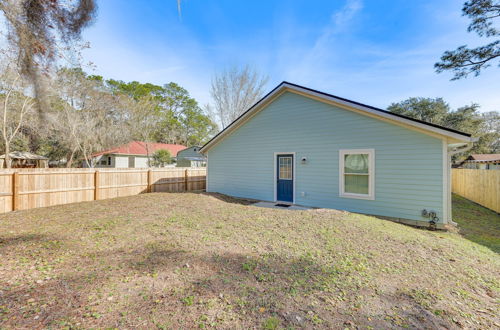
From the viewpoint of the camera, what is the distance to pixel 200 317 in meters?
2.26

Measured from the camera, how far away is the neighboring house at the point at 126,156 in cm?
2397

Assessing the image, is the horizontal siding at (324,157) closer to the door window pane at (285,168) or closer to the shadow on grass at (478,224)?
the door window pane at (285,168)

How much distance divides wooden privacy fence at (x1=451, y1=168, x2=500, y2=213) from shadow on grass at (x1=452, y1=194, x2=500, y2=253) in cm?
38

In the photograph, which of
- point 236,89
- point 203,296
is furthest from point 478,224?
point 236,89

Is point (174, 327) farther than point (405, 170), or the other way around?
point (405, 170)

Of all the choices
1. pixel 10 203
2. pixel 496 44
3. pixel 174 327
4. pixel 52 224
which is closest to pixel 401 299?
pixel 174 327

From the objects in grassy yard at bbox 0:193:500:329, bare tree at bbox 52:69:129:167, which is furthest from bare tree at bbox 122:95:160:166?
grassy yard at bbox 0:193:500:329

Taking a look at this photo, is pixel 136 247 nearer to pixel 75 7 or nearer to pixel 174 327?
pixel 174 327

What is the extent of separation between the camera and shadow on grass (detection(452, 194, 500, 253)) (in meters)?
5.49

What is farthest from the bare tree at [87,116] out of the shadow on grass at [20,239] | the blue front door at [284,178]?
the blue front door at [284,178]

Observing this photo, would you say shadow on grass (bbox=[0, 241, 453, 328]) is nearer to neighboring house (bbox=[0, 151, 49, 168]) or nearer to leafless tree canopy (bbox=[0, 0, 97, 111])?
leafless tree canopy (bbox=[0, 0, 97, 111])

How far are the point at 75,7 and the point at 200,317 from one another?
5577 millimetres

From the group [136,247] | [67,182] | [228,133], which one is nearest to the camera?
[136,247]

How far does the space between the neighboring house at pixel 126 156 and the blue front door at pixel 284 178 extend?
19331mm
